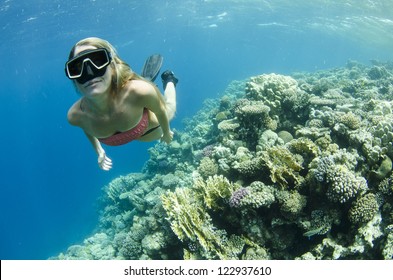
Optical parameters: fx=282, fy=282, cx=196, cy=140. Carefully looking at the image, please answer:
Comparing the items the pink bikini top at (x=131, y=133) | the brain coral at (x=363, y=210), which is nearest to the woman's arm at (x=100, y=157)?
the pink bikini top at (x=131, y=133)

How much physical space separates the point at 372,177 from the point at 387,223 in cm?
84

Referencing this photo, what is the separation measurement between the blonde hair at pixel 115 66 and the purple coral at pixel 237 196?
107 inches

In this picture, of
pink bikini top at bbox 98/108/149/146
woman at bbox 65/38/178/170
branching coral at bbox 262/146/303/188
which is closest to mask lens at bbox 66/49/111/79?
woman at bbox 65/38/178/170

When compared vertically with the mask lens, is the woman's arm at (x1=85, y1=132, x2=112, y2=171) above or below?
below

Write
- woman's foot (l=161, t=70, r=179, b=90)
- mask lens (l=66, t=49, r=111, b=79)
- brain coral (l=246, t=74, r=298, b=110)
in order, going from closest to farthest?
mask lens (l=66, t=49, r=111, b=79)
woman's foot (l=161, t=70, r=179, b=90)
brain coral (l=246, t=74, r=298, b=110)

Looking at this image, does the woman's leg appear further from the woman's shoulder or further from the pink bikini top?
the woman's shoulder

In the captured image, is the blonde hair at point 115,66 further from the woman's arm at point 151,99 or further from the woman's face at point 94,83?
the woman's arm at point 151,99

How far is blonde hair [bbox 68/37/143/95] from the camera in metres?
3.15

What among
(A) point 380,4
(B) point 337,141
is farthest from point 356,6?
(B) point 337,141

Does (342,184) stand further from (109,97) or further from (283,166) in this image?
(109,97)

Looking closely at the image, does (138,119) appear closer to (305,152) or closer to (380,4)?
(305,152)

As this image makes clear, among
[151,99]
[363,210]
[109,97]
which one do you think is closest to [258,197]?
[363,210]

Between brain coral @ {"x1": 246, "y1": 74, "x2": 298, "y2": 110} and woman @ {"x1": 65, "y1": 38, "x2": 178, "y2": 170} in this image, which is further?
brain coral @ {"x1": 246, "y1": 74, "x2": 298, "y2": 110}

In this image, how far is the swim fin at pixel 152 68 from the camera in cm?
507
